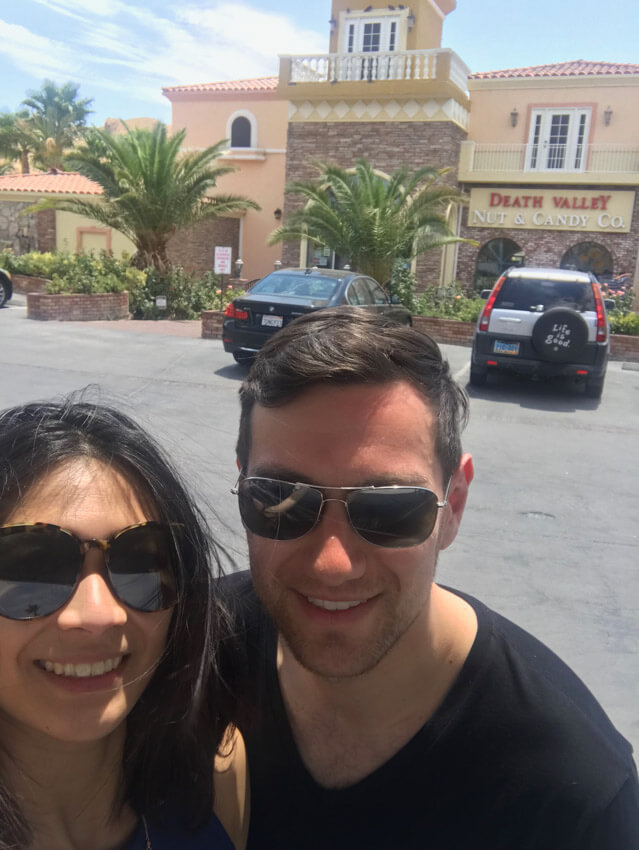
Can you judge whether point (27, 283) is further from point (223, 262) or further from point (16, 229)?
point (16, 229)

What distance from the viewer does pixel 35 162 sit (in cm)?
3719

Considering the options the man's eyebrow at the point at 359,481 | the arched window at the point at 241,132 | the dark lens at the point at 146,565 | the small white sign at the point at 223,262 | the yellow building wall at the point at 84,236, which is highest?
the arched window at the point at 241,132

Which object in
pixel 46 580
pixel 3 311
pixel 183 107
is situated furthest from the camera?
pixel 183 107

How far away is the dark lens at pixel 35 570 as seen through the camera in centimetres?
135

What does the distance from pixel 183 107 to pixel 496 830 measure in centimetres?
3053

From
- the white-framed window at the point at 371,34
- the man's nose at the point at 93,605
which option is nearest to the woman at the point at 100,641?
the man's nose at the point at 93,605

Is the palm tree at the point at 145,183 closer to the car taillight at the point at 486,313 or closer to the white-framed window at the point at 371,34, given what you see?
the white-framed window at the point at 371,34

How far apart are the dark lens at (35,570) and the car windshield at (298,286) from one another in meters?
9.52

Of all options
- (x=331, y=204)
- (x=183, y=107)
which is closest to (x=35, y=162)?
(x=183, y=107)

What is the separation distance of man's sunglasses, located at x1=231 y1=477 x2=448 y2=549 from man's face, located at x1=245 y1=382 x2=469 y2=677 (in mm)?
17

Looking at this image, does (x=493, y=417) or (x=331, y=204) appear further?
(x=331, y=204)

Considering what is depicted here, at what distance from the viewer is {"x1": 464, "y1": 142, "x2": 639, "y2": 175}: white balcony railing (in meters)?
22.2

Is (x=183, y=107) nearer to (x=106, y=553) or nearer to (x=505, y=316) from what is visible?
(x=505, y=316)

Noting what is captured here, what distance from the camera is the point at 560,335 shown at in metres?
10.0
